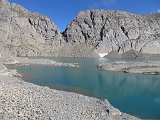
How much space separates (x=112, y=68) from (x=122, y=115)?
73.4 meters

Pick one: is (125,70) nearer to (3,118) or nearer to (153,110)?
(153,110)

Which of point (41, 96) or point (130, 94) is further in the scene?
point (130, 94)

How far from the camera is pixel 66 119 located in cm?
3006

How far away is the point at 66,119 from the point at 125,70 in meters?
75.1

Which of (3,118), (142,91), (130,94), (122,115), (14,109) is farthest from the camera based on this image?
(142,91)

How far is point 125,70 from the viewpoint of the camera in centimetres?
10294

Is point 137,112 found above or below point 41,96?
below

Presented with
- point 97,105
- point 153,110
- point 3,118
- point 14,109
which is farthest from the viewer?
point 153,110

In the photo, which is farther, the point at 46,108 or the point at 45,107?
the point at 45,107

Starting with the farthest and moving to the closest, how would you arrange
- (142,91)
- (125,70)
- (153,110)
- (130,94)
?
(125,70)
(142,91)
(130,94)
(153,110)

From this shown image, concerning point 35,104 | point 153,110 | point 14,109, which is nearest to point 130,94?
point 153,110

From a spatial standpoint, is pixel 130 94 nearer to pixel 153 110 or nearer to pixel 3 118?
pixel 153 110

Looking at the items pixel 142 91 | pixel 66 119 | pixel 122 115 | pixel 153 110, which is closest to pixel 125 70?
pixel 142 91

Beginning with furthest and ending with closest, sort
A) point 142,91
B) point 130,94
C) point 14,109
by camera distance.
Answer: point 142,91, point 130,94, point 14,109
